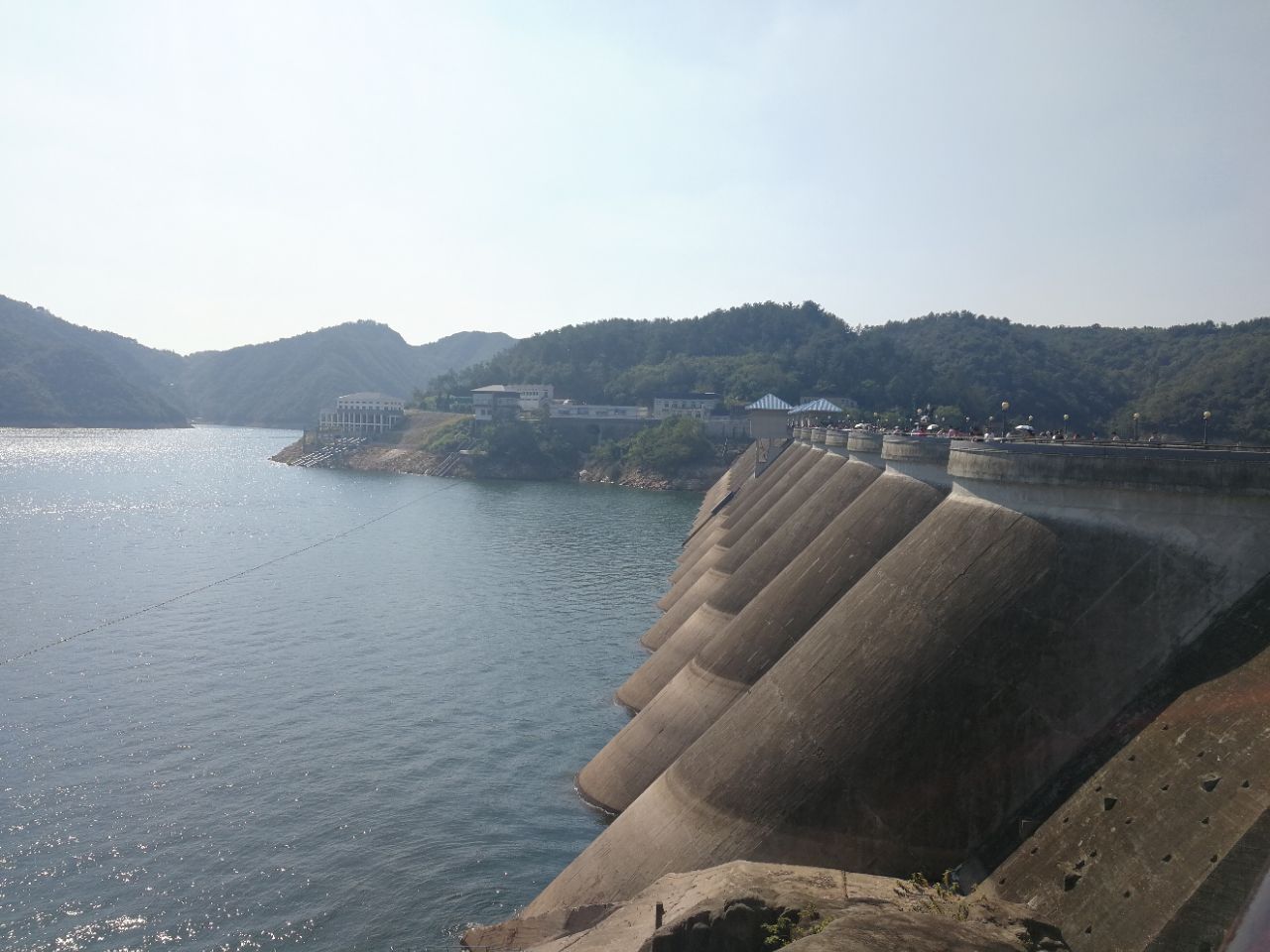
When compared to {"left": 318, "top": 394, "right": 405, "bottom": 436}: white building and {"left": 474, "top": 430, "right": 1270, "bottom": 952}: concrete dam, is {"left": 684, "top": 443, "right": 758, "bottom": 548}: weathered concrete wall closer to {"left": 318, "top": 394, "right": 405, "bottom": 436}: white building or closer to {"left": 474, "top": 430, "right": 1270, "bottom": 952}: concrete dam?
{"left": 474, "top": 430, "right": 1270, "bottom": 952}: concrete dam

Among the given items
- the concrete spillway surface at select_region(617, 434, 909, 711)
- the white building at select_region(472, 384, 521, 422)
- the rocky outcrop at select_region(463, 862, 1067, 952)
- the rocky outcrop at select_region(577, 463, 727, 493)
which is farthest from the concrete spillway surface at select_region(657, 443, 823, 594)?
the white building at select_region(472, 384, 521, 422)

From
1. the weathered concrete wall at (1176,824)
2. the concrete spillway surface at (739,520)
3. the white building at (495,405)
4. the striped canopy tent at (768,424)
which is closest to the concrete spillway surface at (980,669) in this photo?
the weathered concrete wall at (1176,824)

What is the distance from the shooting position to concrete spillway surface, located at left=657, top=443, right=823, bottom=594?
43375 mm

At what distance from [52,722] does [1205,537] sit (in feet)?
110

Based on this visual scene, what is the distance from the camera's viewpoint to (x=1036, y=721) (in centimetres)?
1521

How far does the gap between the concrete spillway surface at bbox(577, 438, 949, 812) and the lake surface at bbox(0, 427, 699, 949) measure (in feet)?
6.18

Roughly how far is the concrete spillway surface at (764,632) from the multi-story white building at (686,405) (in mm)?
122165

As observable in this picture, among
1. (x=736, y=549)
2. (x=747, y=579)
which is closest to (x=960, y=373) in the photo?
(x=736, y=549)

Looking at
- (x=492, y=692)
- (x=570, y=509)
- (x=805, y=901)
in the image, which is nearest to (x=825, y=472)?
(x=492, y=692)

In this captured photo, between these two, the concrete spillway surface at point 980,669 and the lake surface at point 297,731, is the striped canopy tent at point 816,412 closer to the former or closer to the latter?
the lake surface at point 297,731

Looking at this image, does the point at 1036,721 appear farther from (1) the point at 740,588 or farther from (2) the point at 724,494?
(2) the point at 724,494

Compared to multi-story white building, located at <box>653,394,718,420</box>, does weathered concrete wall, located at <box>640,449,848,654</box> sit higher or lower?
lower

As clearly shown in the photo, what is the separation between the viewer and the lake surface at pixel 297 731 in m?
20.4

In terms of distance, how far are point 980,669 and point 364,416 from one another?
568ft
